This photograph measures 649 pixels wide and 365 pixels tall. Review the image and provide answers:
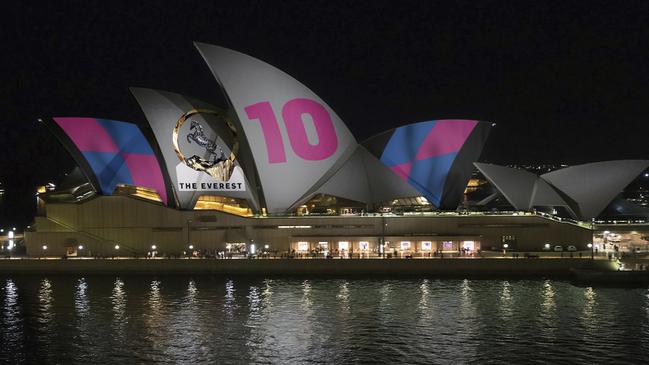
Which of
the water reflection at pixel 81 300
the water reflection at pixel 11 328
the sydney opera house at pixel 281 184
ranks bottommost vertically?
the water reflection at pixel 11 328

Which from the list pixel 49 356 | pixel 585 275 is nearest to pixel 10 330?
pixel 49 356

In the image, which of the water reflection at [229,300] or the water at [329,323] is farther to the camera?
the water reflection at [229,300]

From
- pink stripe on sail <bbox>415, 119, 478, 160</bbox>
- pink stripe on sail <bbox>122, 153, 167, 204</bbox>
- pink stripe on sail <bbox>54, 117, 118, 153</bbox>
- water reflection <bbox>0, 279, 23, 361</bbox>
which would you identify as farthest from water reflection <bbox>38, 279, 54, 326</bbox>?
pink stripe on sail <bbox>415, 119, 478, 160</bbox>

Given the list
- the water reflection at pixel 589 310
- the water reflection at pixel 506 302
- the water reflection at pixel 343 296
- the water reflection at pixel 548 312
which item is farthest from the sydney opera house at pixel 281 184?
the water reflection at pixel 589 310

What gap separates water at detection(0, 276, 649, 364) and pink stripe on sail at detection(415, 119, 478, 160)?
1331 cm

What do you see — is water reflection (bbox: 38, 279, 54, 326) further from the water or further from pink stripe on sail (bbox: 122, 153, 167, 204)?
pink stripe on sail (bbox: 122, 153, 167, 204)

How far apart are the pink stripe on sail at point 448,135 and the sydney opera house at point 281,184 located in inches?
3.2

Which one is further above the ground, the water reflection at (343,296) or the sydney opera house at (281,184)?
the sydney opera house at (281,184)

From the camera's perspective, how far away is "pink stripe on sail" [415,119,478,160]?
47.4 meters

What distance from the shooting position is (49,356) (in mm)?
22453

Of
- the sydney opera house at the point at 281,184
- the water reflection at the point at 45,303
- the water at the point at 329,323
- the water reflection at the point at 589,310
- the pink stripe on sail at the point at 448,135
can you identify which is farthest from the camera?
the pink stripe on sail at the point at 448,135

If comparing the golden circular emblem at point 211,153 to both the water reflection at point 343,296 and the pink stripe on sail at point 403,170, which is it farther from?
the water reflection at point 343,296

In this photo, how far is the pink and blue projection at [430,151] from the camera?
156ft

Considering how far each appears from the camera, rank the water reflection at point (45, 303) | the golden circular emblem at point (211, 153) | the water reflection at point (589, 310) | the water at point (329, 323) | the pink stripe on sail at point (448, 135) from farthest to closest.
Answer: the golden circular emblem at point (211, 153), the pink stripe on sail at point (448, 135), the water reflection at point (45, 303), the water reflection at point (589, 310), the water at point (329, 323)
